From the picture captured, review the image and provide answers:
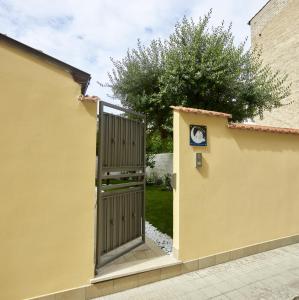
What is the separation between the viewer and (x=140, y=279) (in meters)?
3.98

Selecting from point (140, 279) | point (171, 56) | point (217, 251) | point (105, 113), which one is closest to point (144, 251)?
point (140, 279)

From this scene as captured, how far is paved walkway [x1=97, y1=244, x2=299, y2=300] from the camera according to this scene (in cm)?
374

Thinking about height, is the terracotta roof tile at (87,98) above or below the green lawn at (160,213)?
above

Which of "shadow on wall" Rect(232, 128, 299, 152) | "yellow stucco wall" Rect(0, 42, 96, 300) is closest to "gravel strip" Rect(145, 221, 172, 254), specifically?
"yellow stucco wall" Rect(0, 42, 96, 300)

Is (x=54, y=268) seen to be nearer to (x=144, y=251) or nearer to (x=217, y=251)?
(x=144, y=251)

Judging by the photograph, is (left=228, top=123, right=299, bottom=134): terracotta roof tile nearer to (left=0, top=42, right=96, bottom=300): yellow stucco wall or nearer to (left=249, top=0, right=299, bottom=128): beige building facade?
(left=0, top=42, right=96, bottom=300): yellow stucco wall

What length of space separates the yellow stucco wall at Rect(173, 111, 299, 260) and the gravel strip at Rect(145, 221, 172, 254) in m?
0.84

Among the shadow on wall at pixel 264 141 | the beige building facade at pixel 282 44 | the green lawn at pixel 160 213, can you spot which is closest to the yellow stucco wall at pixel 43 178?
the shadow on wall at pixel 264 141

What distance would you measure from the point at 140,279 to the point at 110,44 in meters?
10.9

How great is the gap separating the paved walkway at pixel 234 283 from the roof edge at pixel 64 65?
132 inches

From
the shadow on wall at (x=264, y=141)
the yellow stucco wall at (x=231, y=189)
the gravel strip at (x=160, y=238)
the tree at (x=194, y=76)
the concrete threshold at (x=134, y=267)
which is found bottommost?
the gravel strip at (x=160, y=238)

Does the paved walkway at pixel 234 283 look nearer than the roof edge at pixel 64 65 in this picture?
No

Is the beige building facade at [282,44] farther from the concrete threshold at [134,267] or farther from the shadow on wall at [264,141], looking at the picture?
the concrete threshold at [134,267]

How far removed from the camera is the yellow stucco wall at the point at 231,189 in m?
4.52
